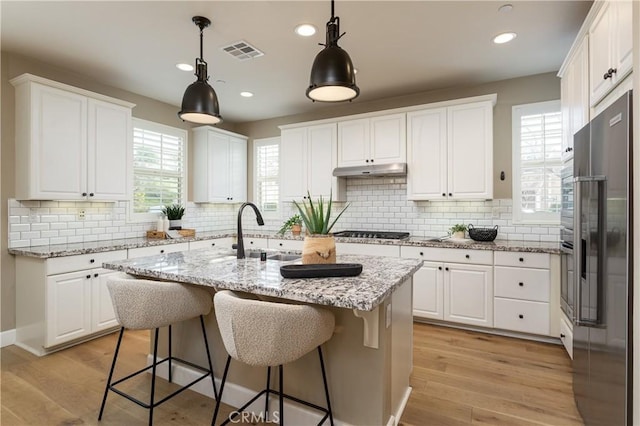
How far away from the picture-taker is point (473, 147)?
3574 millimetres

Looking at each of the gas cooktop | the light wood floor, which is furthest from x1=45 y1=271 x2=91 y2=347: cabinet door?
the gas cooktop

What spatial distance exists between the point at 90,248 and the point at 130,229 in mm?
977

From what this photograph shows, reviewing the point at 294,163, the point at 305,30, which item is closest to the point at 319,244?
the point at 305,30

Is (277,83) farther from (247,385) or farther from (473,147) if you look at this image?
(247,385)

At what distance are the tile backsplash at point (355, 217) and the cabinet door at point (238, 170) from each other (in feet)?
1.34

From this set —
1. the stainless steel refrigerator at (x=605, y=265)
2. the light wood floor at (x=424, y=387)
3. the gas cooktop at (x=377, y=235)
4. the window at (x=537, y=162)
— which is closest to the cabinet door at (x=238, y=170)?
the gas cooktop at (x=377, y=235)

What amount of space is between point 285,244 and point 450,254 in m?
2.13

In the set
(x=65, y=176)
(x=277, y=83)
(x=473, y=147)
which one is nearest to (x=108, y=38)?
(x=65, y=176)

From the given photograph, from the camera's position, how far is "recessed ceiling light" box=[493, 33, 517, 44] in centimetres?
276

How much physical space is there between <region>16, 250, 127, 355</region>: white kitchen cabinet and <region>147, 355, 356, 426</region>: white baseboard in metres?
0.94

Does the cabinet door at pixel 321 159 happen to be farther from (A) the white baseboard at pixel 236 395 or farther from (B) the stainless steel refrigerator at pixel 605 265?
(B) the stainless steel refrigerator at pixel 605 265

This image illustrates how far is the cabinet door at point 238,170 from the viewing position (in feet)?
17.0

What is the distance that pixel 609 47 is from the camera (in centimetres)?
184

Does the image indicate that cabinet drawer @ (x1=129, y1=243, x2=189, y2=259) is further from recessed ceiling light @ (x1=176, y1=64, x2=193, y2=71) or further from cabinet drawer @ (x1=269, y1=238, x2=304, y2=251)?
recessed ceiling light @ (x1=176, y1=64, x2=193, y2=71)
